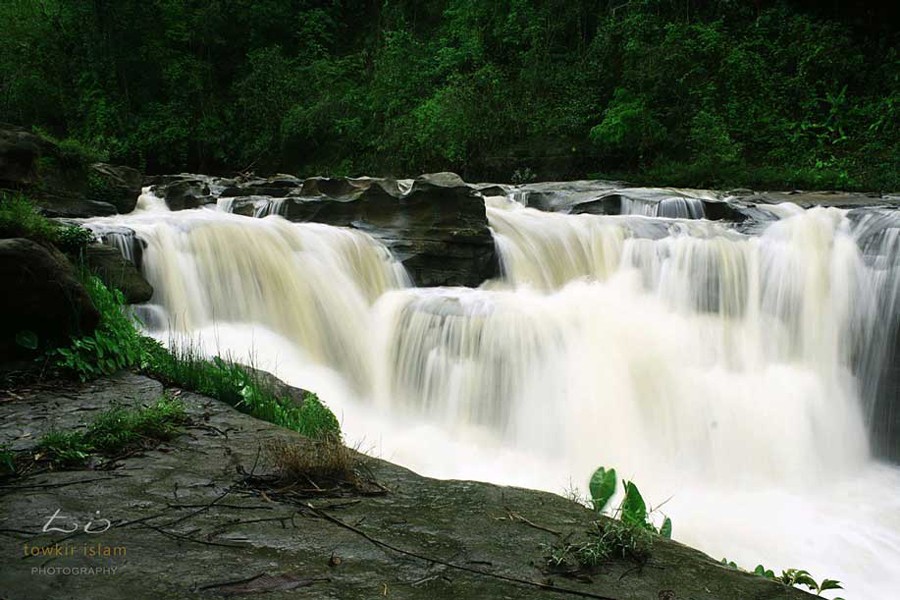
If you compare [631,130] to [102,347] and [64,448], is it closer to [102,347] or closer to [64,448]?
[102,347]

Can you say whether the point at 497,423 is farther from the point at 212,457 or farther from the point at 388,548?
the point at 388,548

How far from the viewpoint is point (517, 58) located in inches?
1016

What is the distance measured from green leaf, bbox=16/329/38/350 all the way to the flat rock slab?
1643 millimetres

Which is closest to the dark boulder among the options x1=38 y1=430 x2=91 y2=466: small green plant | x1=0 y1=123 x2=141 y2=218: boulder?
x1=0 y1=123 x2=141 y2=218: boulder

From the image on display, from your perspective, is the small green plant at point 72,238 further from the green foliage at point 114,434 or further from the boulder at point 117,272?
the green foliage at point 114,434

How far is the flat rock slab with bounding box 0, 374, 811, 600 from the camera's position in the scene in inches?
96.1

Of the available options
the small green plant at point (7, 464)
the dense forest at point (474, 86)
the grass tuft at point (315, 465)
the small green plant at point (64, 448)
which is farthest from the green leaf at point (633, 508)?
the dense forest at point (474, 86)

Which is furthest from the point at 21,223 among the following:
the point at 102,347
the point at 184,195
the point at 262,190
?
the point at 262,190

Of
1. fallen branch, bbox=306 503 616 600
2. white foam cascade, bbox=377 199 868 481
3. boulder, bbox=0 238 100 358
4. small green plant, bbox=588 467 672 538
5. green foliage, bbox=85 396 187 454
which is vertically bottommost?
white foam cascade, bbox=377 199 868 481

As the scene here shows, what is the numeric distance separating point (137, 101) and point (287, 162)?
338 inches

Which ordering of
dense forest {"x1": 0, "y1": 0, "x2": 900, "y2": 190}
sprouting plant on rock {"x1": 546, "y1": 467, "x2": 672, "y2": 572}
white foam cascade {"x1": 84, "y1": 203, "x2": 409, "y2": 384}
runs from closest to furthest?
sprouting plant on rock {"x1": 546, "y1": 467, "x2": 672, "y2": 572} < white foam cascade {"x1": 84, "y1": 203, "x2": 409, "y2": 384} < dense forest {"x1": 0, "y1": 0, "x2": 900, "y2": 190}

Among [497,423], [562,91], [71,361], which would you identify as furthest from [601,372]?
[562,91]

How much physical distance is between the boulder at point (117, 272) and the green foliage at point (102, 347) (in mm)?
1656
